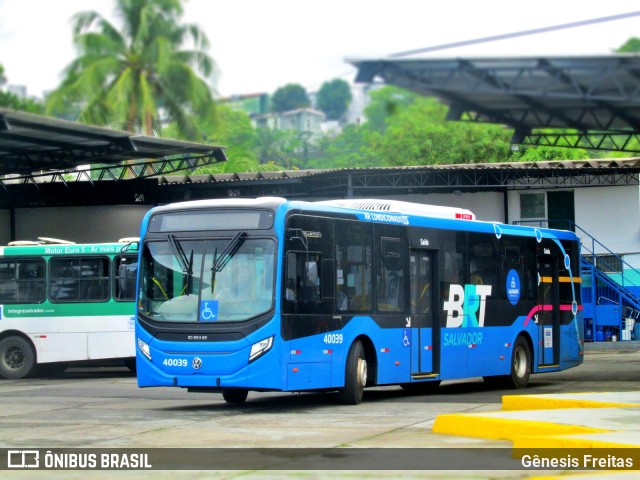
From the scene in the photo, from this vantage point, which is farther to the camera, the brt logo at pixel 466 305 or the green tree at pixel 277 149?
the green tree at pixel 277 149

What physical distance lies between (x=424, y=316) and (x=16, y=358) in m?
11.1

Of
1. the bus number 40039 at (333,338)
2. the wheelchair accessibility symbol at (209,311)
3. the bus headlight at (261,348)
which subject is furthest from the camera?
the bus number 40039 at (333,338)

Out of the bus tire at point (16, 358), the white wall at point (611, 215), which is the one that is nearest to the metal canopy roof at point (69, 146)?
the bus tire at point (16, 358)

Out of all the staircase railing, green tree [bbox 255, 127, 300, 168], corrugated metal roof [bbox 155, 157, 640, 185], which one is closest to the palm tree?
corrugated metal roof [bbox 155, 157, 640, 185]

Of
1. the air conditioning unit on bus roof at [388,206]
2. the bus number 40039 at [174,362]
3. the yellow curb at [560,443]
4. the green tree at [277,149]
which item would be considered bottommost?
the yellow curb at [560,443]

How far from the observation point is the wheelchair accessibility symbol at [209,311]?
1580 cm

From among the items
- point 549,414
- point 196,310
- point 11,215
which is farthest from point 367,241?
point 11,215

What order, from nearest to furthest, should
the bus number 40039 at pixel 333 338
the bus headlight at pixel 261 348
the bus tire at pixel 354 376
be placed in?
1. the bus headlight at pixel 261 348
2. the bus number 40039 at pixel 333 338
3. the bus tire at pixel 354 376

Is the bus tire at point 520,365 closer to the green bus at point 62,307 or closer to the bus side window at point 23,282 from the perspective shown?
the green bus at point 62,307

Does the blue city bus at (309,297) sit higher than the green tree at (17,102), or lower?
lower

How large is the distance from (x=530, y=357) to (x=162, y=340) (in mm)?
8909

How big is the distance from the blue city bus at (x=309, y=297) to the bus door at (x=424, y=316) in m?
0.02

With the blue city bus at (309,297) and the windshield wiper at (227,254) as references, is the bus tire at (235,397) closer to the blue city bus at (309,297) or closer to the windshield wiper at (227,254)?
the blue city bus at (309,297)

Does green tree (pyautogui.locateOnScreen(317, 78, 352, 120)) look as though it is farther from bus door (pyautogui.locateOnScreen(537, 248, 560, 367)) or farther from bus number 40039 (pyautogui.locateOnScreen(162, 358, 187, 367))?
bus door (pyautogui.locateOnScreen(537, 248, 560, 367))
